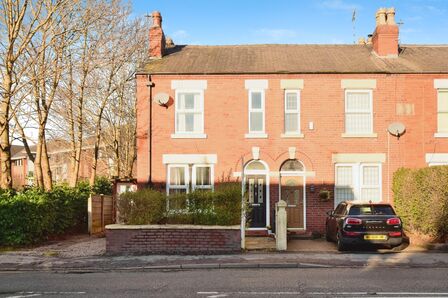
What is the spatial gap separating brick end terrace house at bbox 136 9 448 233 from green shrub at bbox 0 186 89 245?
3322 mm

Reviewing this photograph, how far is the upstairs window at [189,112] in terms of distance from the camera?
2088cm

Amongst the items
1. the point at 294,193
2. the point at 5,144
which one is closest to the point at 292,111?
the point at 294,193

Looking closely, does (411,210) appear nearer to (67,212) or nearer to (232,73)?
(232,73)

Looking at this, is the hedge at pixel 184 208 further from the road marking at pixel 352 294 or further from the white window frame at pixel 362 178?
the white window frame at pixel 362 178

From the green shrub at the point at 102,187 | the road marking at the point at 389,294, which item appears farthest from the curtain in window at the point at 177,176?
the road marking at the point at 389,294

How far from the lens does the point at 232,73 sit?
20750 millimetres

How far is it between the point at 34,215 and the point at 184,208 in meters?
5.04

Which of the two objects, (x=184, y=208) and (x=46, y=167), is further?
(x=46, y=167)

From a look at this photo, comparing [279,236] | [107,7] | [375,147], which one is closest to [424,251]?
[279,236]

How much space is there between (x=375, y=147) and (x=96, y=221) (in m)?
11.7

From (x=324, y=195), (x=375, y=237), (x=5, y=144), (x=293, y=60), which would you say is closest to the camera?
(x=375, y=237)

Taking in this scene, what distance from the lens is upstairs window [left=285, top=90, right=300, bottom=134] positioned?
68.2 feet

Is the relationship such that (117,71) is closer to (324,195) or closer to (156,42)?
(156,42)

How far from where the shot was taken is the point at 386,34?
2231 centimetres
